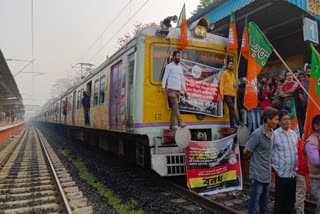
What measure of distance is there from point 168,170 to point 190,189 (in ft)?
1.79

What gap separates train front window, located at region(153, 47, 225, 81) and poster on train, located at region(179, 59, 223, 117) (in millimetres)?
86

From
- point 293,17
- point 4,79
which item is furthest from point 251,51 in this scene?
point 4,79

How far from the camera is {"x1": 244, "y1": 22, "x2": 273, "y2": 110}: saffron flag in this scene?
240 inches

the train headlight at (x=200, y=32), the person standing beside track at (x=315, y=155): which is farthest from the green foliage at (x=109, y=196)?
the train headlight at (x=200, y=32)

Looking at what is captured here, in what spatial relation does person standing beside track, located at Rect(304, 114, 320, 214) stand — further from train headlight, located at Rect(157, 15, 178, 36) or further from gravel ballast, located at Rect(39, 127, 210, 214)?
train headlight, located at Rect(157, 15, 178, 36)

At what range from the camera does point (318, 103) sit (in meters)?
5.19

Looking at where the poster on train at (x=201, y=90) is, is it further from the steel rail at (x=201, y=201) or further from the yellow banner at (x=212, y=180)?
the steel rail at (x=201, y=201)

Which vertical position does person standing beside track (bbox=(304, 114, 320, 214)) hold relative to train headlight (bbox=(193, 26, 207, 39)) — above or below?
below

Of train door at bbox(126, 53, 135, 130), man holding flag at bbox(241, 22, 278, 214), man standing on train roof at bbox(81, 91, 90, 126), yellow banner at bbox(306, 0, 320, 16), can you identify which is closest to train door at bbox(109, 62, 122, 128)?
train door at bbox(126, 53, 135, 130)

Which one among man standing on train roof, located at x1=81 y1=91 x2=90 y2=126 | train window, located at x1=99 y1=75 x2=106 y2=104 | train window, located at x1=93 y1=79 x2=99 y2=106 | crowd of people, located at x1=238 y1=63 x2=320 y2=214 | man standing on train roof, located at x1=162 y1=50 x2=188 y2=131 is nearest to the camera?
crowd of people, located at x1=238 y1=63 x2=320 y2=214

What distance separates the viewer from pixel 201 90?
7.09 metres

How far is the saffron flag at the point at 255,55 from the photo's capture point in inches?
240

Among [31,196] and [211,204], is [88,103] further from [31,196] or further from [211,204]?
[211,204]

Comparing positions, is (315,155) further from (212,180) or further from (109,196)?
(109,196)
